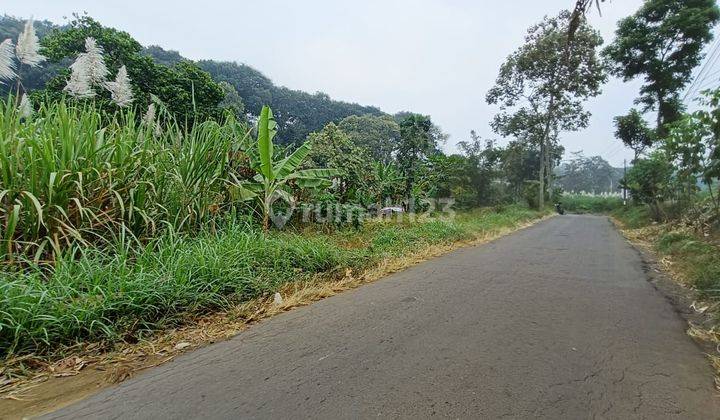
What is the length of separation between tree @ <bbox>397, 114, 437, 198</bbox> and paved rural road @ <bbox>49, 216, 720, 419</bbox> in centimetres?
765

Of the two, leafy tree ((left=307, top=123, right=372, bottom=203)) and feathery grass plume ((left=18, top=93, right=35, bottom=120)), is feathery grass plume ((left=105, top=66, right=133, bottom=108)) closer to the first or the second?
feathery grass plume ((left=18, top=93, right=35, bottom=120))

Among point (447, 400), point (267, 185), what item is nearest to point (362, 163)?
point (267, 185)

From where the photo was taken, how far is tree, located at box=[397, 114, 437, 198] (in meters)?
11.1

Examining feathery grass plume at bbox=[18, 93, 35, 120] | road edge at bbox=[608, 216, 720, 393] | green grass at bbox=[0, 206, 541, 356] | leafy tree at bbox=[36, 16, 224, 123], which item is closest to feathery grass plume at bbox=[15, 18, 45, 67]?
feathery grass plume at bbox=[18, 93, 35, 120]

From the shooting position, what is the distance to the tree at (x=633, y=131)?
18.5 m

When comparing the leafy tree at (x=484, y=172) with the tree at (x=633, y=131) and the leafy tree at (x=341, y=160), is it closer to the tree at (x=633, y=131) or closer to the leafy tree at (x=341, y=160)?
the tree at (x=633, y=131)

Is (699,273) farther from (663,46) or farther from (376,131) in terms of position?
(376,131)

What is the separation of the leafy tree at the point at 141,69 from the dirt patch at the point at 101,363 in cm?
1180

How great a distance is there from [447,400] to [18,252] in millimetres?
3527

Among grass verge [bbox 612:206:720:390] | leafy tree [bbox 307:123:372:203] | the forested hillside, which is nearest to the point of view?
grass verge [bbox 612:206:720:390]

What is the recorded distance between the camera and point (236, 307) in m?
3.00

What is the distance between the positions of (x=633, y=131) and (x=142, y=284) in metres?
24.2

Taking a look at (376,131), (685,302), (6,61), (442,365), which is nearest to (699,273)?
(685,302)

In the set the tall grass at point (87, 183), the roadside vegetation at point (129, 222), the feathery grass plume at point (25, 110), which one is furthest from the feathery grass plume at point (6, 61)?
the tall grass at point (87, 183)
